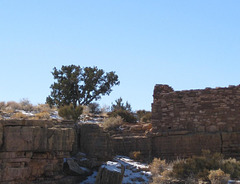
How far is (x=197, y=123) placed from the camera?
60.2 ft

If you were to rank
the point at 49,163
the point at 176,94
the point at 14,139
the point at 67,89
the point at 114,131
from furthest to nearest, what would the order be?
the point at 67,89 < the point at 114,131 < the point at 176,94 < the point at 49,163 < the point at 14,139

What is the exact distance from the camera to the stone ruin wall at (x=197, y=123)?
58.1 ft

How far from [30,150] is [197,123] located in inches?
367

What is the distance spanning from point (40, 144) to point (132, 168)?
17.2ft

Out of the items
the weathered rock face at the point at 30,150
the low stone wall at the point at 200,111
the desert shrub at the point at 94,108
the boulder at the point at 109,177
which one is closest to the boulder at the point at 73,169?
the weathered rock face at the point at 30,150

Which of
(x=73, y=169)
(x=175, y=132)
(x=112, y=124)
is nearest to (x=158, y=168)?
(x=73, y=169)

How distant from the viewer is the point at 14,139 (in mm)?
11719

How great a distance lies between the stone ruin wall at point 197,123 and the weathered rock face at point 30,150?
697 cm

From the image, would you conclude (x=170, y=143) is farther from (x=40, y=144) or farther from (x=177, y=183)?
(x=40, y=144)

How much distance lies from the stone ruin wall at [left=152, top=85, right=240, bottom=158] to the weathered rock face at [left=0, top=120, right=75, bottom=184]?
697 cm

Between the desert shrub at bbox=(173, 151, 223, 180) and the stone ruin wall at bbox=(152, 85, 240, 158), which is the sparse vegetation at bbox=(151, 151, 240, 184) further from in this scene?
the stone ruin wall at bbox=(152, 85, 240, 158)

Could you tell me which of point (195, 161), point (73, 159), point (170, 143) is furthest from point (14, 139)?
point (170, 143)

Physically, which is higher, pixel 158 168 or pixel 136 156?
pixel 136 156

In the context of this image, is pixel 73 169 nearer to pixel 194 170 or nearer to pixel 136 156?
pixel 194 170
